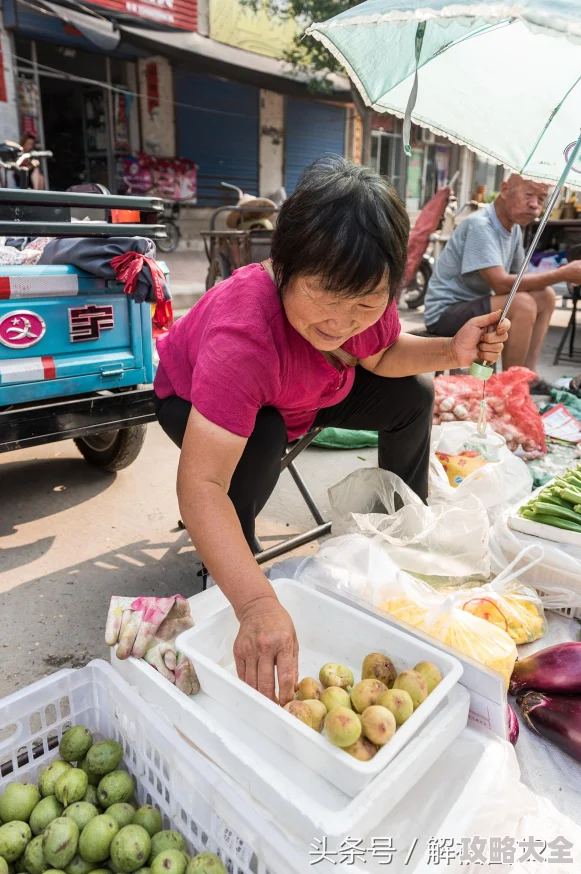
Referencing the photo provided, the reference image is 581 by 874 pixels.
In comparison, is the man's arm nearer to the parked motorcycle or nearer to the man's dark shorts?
the man's dark shorts

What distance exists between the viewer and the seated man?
3945 millimetres

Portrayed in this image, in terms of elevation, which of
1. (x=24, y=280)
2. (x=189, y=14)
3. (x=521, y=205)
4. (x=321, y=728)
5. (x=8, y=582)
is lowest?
(x=8, y=582)

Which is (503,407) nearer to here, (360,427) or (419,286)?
(360,427)

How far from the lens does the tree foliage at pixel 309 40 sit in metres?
10.0

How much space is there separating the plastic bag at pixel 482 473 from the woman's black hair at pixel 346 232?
4.28 ft

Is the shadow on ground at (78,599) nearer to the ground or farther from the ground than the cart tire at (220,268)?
nearer to the ground

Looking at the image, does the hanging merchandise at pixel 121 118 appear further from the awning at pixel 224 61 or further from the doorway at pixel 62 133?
the awning at pixel 224 61

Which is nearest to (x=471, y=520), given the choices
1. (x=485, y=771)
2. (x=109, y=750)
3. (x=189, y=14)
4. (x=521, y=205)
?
(x=485, y=771)

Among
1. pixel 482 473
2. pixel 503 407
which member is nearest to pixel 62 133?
pixel 503 407

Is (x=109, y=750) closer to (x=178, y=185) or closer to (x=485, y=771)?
(x=485, y=771)

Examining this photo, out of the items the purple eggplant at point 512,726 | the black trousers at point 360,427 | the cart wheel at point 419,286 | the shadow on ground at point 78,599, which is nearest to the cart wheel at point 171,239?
the cart wheel at point 419,286

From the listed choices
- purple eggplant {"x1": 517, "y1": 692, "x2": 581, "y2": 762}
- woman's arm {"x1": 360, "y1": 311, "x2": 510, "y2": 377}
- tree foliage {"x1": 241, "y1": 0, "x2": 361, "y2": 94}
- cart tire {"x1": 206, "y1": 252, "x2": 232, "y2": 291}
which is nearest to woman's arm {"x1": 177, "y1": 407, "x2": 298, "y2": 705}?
purple eggplant {"x1": 517, "y1": 692, "x2": 581, "y2": 762}

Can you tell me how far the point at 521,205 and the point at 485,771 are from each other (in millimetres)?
3567

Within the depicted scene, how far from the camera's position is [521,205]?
390 centimetres
